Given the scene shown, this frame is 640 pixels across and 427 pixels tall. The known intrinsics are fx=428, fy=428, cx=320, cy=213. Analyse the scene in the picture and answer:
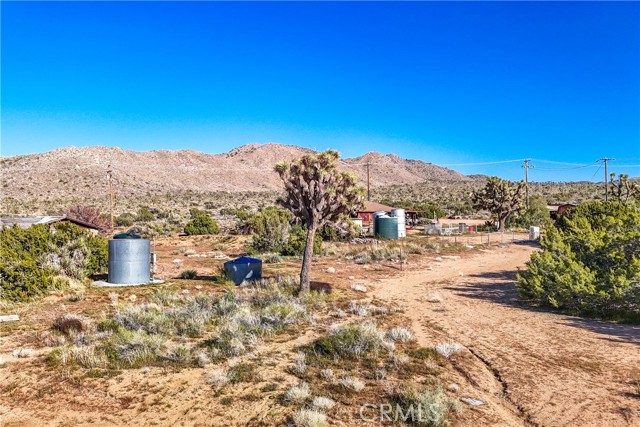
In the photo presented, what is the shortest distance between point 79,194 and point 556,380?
7980cm

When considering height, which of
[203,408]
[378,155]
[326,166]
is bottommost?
[203,408]

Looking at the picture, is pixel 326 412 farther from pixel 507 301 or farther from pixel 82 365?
pixel 507 301

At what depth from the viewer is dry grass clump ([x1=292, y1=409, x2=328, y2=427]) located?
19.9 feet

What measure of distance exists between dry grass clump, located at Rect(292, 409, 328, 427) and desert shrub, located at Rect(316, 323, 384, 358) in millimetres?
2627

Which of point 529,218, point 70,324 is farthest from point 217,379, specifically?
point 529,218

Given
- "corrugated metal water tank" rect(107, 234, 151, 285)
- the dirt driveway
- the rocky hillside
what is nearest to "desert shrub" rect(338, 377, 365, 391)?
the dirt driveway

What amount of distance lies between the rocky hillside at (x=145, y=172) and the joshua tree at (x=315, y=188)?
5371 centimetres

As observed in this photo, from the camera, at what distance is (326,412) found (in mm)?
6535

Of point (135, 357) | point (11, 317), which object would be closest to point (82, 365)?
point (135, 357)

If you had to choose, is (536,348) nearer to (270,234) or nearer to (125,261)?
(125,261)
